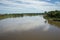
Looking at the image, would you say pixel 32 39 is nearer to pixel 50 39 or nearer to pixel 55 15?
pixel 50 39

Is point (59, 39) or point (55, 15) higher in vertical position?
point (59, 39)

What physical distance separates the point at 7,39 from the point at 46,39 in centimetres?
365

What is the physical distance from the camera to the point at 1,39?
12.0 metres

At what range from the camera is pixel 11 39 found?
39.4 feet

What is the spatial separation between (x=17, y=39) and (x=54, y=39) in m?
3.48

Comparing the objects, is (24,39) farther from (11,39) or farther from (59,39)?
(59,39)

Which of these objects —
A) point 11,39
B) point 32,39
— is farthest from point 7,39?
point 32,39

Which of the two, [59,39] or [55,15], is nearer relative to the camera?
[59,39]

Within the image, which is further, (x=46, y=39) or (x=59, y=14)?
(x=59, y=14)

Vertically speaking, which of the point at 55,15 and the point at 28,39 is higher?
the point at 28,39

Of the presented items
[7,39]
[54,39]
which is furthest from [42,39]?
[7,39]

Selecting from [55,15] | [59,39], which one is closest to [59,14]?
[55,15]

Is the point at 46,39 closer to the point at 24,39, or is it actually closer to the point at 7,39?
→ the point at 24,39

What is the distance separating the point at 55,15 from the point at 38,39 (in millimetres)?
26585
